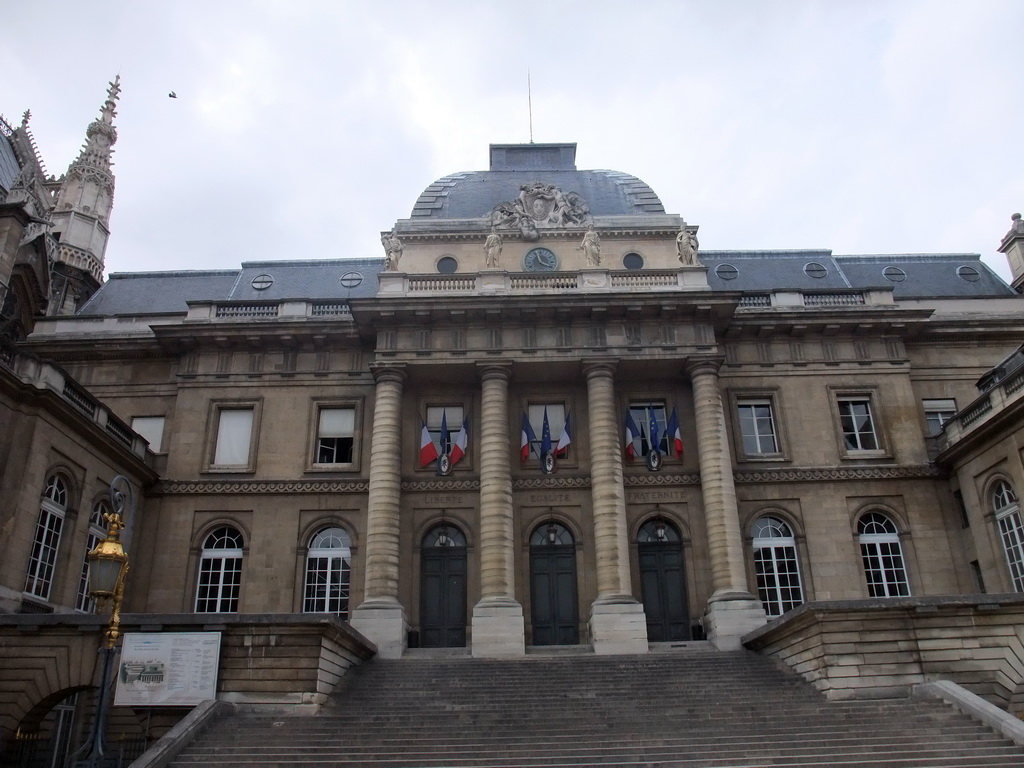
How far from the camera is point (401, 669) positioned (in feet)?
63.6

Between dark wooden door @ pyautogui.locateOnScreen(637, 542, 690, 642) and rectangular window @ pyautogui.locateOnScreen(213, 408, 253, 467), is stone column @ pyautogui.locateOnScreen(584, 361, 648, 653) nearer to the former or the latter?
dark wooden door @ pyautogui.locateOnScreen(637, 542, 690, 642)

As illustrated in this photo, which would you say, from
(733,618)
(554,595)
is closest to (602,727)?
(733,618)

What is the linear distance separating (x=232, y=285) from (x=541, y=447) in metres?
14.7

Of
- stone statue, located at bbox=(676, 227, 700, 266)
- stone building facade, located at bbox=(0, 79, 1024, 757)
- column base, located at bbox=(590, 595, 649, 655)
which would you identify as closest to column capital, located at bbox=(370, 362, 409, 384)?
stone building facade, located at bbox=(0, 79, 1024, 757)

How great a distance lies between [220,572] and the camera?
24594 mm

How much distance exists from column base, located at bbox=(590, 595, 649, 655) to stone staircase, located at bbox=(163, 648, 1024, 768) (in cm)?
248

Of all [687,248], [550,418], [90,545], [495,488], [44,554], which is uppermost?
[687,248]

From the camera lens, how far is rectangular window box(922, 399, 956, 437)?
27.0 meters

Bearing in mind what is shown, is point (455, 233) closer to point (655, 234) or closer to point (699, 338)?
point (655, 234)

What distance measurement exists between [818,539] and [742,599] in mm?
3855

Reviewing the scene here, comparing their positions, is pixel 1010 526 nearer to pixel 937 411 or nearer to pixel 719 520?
pixel 937 411

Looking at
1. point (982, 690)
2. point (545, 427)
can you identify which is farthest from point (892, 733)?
point (545, 427)

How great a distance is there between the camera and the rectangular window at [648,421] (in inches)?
987

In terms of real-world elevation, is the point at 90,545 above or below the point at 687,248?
below
